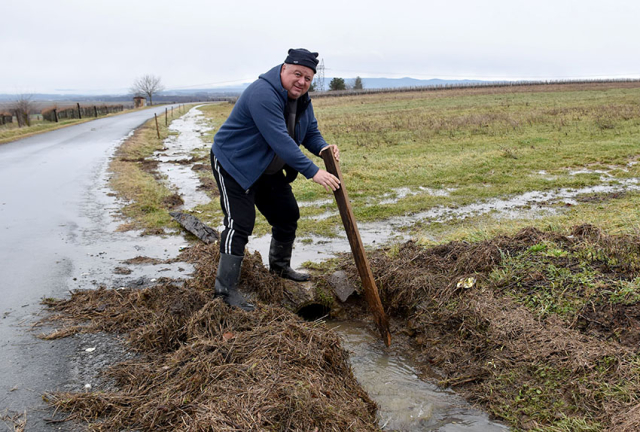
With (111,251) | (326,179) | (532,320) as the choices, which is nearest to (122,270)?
(111,251)

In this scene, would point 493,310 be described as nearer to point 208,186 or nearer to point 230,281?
point 230,281

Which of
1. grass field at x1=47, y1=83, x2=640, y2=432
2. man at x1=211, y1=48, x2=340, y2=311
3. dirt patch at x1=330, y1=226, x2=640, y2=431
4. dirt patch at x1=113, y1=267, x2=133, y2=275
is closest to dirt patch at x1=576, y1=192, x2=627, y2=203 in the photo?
grass field at x1=47, y1=83, x2=640, y2=432

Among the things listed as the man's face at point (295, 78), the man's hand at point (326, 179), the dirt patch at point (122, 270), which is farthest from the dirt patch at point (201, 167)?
the man's hand at point (326, 179)

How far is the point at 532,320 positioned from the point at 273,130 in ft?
8.64

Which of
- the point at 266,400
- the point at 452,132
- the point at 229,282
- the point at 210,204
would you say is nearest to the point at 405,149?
the point at 452,132

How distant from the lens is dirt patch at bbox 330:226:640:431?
3217mm

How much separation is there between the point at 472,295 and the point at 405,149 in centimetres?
1184

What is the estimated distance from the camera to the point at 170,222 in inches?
311

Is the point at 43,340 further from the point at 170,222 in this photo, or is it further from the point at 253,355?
the point at 170,222

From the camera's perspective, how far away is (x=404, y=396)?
12.1 ft

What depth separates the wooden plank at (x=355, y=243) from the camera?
4016 millimetres

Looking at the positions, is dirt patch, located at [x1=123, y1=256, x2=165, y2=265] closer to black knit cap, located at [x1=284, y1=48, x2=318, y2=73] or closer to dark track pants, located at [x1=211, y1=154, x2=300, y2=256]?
dark track pants, located at [x1=211, y1=154, x2=300, y2=256]

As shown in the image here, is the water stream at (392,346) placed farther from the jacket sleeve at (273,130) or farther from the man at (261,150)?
the jacket sleeve at (273,130)

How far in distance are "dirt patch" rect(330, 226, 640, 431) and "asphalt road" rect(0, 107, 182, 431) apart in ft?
9.69
